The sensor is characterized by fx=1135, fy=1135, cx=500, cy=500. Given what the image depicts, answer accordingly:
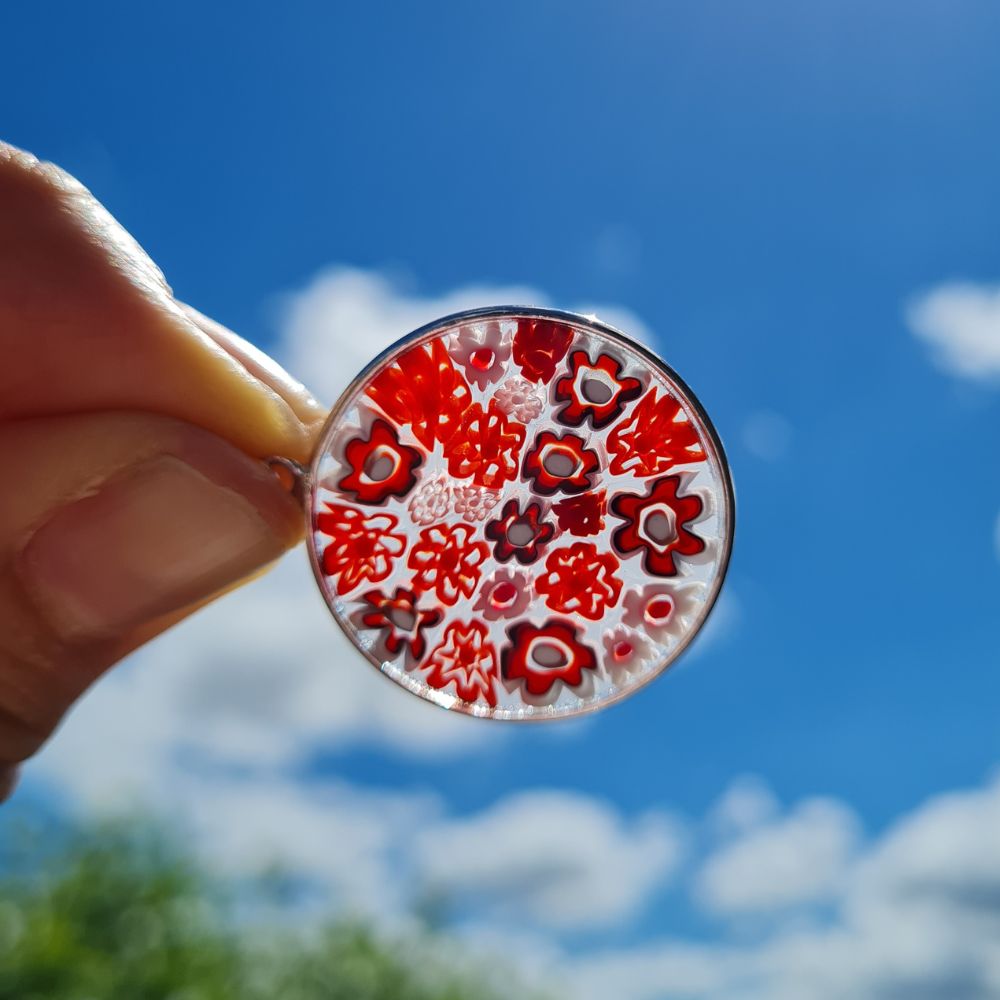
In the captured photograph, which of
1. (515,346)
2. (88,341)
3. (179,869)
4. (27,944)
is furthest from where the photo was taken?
(179,869)

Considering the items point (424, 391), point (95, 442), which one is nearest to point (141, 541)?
point (95, 442)

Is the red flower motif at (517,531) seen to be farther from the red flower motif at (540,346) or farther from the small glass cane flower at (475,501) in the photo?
the red flower motif at (540,346)

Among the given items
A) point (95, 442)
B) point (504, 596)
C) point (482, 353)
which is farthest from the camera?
point (504, 596)

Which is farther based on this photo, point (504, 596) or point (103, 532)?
point (504, 596)

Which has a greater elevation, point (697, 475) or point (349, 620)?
point (697, 475)

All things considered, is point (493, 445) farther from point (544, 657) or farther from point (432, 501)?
point (544, 657)

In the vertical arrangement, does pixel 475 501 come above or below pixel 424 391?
below

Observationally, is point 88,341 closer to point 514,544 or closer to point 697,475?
point 514,544

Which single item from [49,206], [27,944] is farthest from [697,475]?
[27,944]
